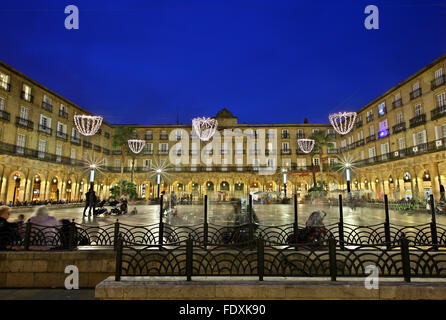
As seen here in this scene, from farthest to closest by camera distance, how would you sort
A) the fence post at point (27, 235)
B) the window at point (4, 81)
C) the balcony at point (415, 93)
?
the balcony at point (415, 93)
the window at point (4, 81)
the fence post at point (27, 235)

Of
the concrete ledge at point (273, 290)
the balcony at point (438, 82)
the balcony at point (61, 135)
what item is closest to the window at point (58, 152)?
the balcony at point (61, 135)

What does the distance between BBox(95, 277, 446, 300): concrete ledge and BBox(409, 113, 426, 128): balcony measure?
24.2m

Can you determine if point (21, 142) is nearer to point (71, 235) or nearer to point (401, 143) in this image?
point (71, 235)

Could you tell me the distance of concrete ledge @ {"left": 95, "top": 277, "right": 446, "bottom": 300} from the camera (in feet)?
12.4

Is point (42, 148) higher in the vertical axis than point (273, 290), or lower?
higher

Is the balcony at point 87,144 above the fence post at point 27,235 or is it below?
above

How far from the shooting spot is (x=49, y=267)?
4.96 meters

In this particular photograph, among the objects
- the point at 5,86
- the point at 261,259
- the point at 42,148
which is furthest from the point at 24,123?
the point at 261,259

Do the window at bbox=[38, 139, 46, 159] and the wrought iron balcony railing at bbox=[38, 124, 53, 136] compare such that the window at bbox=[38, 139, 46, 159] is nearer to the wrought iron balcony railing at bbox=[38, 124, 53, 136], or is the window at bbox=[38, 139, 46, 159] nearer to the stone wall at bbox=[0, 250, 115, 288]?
the wrought iron balcony railing at bbox=[38, 124, 53, 136]

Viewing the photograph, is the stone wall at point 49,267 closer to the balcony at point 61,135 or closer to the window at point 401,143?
the balcony at point 61,135

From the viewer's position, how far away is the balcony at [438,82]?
20612 millimetres

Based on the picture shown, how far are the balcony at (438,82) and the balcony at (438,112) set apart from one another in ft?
6.04

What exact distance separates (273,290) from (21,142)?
2805cm

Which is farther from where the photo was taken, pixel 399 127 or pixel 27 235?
pixel 399 127
